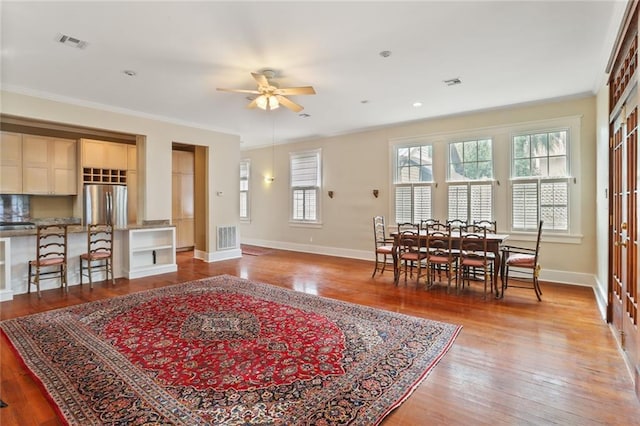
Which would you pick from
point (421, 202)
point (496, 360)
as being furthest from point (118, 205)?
point (496, 360)

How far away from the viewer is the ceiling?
9.62ft

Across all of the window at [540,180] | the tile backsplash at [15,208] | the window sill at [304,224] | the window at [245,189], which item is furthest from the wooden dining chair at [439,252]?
the tile backsplash at [15,208]

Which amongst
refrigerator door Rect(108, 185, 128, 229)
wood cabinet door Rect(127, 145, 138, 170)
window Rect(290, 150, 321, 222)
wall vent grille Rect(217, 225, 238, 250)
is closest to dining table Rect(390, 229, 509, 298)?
window Rect(290, 150, 321, 222)

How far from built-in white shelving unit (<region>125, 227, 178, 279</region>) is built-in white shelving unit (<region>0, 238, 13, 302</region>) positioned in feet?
4.98

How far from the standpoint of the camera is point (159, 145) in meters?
6.47

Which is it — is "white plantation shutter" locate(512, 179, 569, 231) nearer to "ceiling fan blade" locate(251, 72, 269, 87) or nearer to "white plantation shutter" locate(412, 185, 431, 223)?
"white plantation shutter" locate(412, 185, 431, 223)

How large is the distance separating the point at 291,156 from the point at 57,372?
281 inches

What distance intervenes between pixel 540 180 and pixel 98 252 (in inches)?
290

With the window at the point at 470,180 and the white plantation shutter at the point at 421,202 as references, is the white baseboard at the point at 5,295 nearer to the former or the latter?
the white plantation shutter at the point at 421,202

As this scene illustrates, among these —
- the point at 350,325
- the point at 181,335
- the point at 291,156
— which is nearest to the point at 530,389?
the point at 350,325

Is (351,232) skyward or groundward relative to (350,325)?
A: skyward

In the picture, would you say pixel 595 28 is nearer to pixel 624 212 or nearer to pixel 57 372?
pixel 624 212

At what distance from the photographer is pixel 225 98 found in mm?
5340

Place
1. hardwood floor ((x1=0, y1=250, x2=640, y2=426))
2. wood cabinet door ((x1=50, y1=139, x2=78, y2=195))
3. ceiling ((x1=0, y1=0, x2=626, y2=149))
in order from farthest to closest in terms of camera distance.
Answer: wood cabinet door ((x1=50, y1=139, x2=78, y2=195)) → ceiling ((x1=0, y1=0, x2=626, y2=149)) → hardwood floor ((x1=0, y1=250, x2=640, y2=426))
